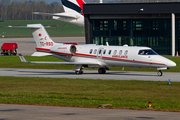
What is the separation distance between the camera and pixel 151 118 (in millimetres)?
13375

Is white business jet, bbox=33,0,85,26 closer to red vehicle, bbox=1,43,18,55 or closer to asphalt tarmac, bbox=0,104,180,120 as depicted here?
red vehicle, bbox=1,43,18,55

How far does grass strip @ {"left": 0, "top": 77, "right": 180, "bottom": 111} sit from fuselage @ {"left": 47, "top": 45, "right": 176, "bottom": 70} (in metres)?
4.58

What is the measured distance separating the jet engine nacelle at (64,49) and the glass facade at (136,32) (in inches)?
1012

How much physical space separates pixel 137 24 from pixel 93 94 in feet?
132

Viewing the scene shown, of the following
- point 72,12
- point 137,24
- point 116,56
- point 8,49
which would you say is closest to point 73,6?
point 72,12

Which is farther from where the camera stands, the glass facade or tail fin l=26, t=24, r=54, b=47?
the glass facade

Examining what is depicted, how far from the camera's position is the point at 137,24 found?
195 ft

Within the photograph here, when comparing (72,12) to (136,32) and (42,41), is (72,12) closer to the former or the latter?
(136,32)

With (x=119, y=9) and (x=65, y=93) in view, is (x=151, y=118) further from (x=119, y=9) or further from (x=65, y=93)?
(x=119, y=9)

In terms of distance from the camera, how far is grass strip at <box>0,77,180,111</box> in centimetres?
1727

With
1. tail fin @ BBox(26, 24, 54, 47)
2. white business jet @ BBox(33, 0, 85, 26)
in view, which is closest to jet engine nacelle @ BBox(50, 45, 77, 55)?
tail fin @ BBox(26, 24, 54, 47)

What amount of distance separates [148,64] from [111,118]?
1796 centimetres

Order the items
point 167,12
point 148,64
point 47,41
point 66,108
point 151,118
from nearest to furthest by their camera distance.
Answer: point 151,118, point 66,108, point 148,64, point 47,41, point 167,12

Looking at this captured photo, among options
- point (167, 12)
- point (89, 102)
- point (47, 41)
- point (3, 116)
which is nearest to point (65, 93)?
point (89, 102)
